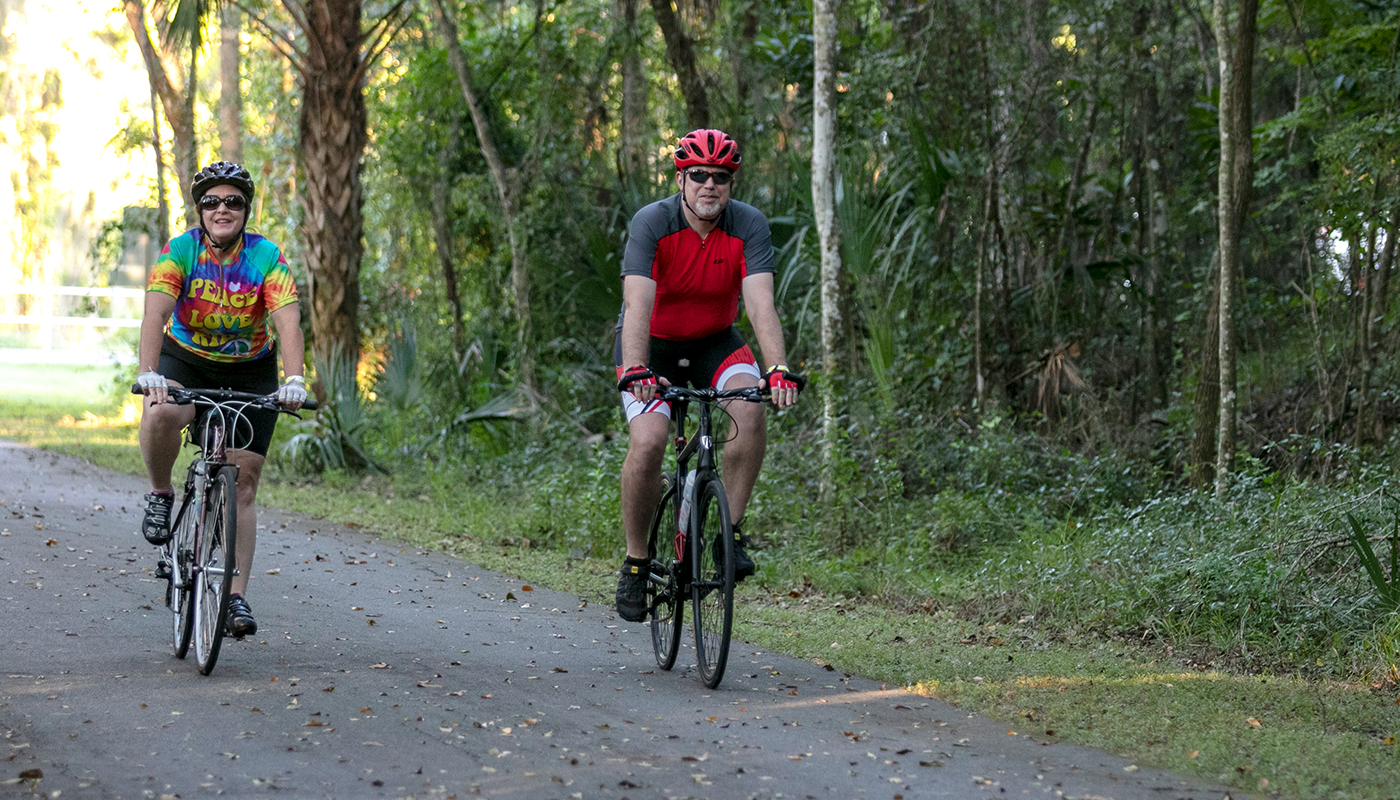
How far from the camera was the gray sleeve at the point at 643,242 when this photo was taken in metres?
5.54

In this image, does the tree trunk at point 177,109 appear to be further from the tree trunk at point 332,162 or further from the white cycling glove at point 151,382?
the white cycling glove at point 151,382

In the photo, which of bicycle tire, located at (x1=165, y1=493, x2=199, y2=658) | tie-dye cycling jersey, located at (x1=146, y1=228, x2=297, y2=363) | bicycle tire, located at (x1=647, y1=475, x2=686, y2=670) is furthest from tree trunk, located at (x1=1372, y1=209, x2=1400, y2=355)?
bicycle tire, located at (x1=165, y1=493, x2=199, y2=658)

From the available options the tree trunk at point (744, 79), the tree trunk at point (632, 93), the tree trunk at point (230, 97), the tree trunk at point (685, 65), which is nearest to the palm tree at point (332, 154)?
the tree trunk at point (632, 93)

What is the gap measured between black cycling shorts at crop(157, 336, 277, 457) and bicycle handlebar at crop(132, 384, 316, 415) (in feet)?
0.75

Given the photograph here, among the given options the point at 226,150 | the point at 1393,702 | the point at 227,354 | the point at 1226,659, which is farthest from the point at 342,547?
the point at 226,150

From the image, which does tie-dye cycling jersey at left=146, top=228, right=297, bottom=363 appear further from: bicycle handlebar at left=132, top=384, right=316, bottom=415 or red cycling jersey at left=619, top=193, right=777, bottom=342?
red cycling jersey at left=619, top=193, right=777, bottom=342

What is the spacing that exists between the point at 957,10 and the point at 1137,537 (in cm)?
604

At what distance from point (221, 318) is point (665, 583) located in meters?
2.38

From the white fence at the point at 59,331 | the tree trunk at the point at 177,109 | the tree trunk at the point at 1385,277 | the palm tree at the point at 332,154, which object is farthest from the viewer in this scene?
the white fence at the point at 59,331

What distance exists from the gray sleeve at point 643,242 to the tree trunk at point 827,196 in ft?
13.1

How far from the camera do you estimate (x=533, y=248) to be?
1439cm

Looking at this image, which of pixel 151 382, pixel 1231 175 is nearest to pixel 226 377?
pixel 151 382

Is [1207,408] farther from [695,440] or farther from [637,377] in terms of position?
[637,377]

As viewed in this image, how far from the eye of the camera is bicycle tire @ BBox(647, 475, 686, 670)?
5.66m
